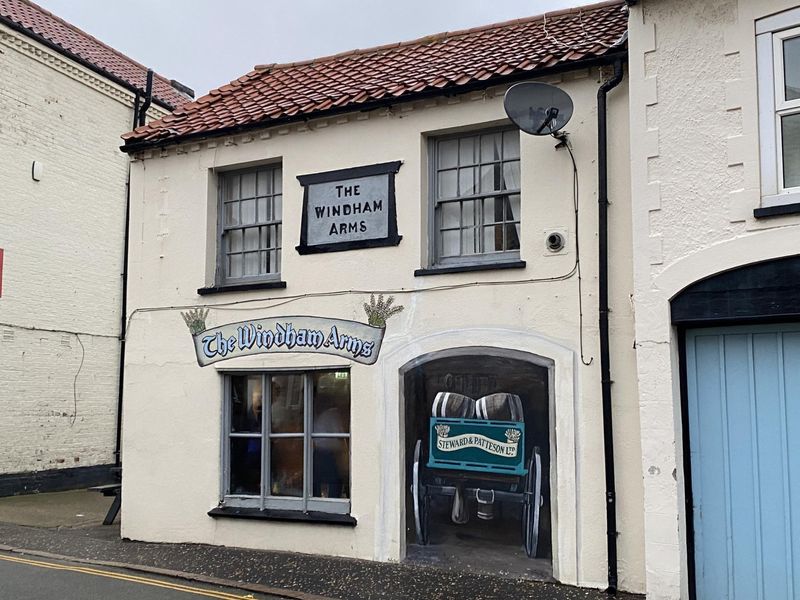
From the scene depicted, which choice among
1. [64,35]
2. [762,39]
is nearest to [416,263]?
[762,39]

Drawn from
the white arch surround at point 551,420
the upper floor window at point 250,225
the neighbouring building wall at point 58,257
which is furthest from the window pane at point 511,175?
the neighbouring building wall at point 58,257

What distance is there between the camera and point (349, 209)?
977 centimetres

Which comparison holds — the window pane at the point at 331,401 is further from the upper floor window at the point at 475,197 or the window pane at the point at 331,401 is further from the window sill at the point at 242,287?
the upper floor window at the point at 475,197

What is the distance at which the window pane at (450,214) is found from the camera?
932 cm

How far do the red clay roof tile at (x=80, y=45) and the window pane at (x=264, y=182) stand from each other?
7.68m

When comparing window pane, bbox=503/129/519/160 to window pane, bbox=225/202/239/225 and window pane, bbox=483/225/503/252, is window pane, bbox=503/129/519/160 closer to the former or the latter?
window pane, bbox=483/225/503/252

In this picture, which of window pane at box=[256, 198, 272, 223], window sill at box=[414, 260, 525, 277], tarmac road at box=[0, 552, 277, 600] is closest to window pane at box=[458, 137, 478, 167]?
window sill at box=[414, 260, 525, 277]

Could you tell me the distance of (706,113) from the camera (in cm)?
722

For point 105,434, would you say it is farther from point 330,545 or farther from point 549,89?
point 549,89

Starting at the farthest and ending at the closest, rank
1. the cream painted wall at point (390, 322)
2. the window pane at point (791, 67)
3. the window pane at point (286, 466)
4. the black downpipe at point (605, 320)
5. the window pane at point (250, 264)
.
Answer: the window pane at point (250, 264)
the window pane at point (286, 466)
the cream painted wall at point (390, 322)
the black downpipe at point (605, 320)
the window pane at point (791, 67)

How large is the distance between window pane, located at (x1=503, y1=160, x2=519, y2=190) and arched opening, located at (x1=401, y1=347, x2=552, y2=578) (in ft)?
5.84

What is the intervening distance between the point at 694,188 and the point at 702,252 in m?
0.57

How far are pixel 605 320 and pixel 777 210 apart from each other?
6.32 feet

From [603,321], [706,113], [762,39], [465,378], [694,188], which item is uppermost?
[762,39]
